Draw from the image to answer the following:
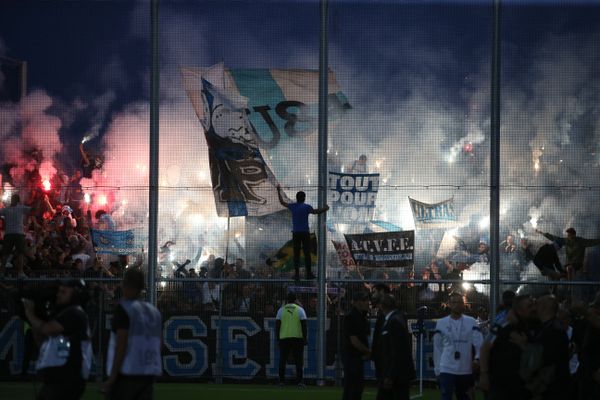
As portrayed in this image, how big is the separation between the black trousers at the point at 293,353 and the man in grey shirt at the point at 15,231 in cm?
525

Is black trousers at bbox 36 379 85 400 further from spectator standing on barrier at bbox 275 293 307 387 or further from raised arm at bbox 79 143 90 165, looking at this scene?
raised arm at bbox 79 143 90 165

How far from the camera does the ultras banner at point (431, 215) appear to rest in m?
22.6

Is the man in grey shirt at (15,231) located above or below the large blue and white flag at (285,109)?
below

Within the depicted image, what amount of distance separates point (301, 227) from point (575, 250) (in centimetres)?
518

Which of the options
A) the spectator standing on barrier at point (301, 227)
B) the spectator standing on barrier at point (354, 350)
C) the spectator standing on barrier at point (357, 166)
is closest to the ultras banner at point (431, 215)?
the spectator standing on barrier at point (357, 166)

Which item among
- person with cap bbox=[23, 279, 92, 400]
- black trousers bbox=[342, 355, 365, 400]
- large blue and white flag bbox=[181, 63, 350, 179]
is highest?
large blue and white flag bbox=[181, 63, 350, 179]

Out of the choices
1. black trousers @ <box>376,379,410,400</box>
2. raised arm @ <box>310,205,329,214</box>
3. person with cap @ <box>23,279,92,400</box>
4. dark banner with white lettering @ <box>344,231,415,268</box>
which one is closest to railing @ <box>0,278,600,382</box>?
dark banner with white lettering @ <box>344,231,415,268</box>

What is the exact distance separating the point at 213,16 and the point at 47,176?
446 cm

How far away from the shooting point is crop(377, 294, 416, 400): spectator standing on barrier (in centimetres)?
1271

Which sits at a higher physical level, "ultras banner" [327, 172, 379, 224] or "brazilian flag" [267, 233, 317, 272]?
"ultras banner" [327, 172, 379, 224]

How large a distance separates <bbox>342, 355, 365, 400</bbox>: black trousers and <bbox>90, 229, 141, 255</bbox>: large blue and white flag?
9.27 metres

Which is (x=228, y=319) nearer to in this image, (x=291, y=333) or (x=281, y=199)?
(x=291, y=333)

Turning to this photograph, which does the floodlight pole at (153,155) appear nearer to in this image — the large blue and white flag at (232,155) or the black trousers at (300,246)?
the large blue and white flag at (232,155)

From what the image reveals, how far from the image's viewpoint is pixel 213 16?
75.6 feet
